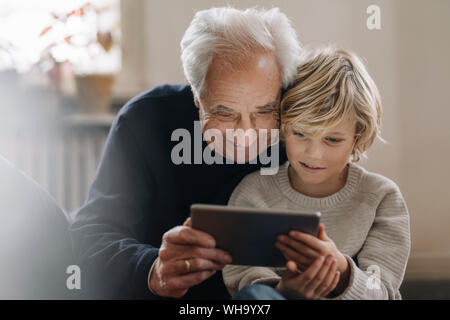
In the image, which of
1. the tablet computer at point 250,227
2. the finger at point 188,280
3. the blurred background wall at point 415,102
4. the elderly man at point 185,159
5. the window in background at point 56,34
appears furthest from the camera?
the window in background at point 56,34

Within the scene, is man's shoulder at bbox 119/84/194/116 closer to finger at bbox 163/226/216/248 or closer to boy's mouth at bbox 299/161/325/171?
boy's mouth at bbox 299/161/325/171

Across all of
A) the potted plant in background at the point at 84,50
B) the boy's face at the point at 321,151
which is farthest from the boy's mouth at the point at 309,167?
the potted plant in background at the point at 84,50

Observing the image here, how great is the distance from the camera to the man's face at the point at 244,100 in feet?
3.45

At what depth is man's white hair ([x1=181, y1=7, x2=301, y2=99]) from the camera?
107cm

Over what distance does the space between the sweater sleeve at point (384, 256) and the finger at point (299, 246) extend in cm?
12

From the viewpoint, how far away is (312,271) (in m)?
0.86

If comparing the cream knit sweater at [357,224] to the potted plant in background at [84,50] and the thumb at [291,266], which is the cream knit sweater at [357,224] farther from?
the potted plant in background at [84,50]

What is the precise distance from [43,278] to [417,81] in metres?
1.50

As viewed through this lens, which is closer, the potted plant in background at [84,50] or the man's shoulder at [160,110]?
the man's shoulder at [160,110]

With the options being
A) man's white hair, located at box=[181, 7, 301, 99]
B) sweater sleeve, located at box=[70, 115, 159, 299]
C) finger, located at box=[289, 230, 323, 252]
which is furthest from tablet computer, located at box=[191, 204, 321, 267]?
man's white hair, located at box=[181, 7, 301, 99]
